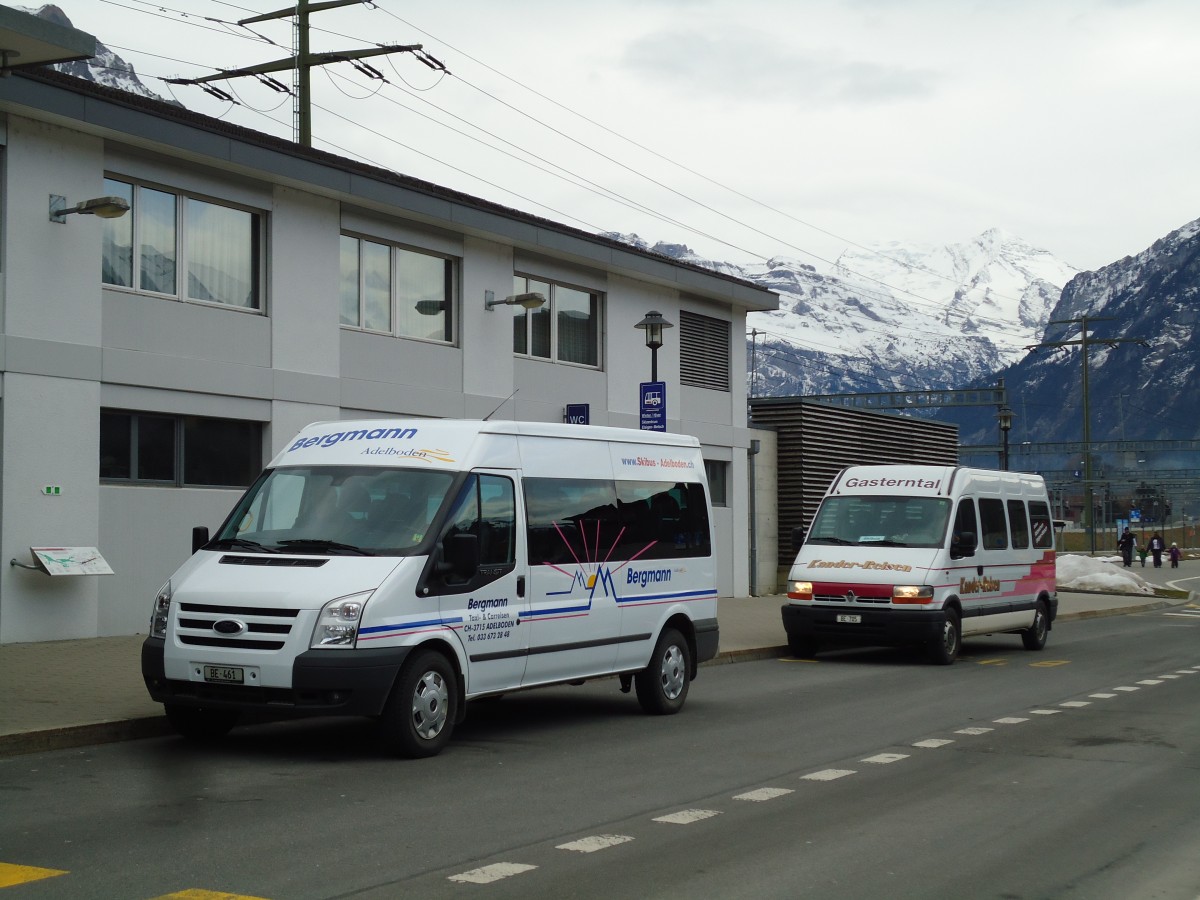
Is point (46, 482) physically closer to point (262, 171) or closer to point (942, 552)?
point (262, 171)

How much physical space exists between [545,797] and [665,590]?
4.49 metres

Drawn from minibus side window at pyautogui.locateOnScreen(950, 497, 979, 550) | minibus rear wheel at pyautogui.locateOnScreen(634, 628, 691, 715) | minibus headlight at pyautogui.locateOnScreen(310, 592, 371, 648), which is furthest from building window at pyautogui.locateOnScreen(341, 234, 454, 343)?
minibus headlight at pyautogui.locateOnScreen(310, 592, 371, 648)

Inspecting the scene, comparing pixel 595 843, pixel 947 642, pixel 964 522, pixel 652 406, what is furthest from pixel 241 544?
pixel 964 522

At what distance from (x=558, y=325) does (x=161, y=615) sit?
16178mm

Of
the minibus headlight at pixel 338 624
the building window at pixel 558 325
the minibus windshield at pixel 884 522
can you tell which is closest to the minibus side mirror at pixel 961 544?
the minibus windshield at pixel 884 522

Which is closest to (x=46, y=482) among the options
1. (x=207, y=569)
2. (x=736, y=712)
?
(x=207, y=569)

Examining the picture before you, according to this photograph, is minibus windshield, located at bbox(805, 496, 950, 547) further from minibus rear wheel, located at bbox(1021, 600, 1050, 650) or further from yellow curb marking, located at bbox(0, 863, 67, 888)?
yellow curb marking, located at bbox(0, 863, 67, 888)

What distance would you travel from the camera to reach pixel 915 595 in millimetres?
18188

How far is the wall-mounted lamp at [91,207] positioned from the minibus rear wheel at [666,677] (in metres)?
7.54

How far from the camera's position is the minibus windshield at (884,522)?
1897 cm

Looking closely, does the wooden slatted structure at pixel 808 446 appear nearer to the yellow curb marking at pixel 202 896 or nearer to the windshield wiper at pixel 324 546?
the windshield wiper at pixel 324 546

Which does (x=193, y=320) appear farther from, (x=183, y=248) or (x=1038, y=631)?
(x=1038, y=631)

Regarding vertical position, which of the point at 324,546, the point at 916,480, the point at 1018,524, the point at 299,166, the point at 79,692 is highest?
the point at 299,166

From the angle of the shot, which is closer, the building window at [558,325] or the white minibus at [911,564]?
the white minibus at [911,564]
